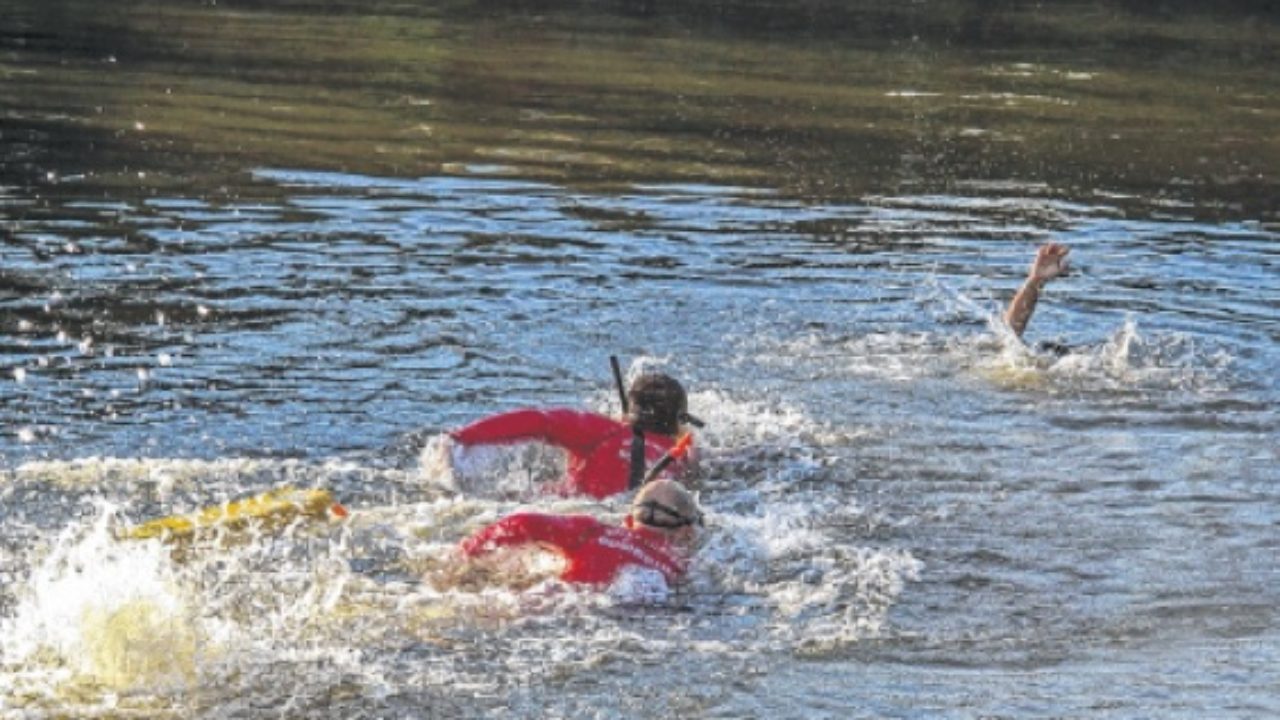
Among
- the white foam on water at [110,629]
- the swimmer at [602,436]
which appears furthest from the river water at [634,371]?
the swimmer at [602,436]

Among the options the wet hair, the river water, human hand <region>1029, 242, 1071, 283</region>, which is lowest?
the river water

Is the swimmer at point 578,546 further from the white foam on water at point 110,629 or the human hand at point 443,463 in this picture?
the white foam on water at point 110,629

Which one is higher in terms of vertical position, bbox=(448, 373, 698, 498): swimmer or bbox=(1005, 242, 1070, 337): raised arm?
bbox=(1005, 242, 1070, 337): raised arm

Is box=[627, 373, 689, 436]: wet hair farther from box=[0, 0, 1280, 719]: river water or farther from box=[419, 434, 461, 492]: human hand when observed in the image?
box=[419, 434, 461, 492]: human hand

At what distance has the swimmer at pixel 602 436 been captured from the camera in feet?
33.0

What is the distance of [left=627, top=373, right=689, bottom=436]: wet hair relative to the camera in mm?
10320

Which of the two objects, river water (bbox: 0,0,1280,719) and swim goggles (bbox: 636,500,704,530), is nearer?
river water (bbox: 0,0,1280,719)

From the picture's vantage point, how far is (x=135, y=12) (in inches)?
1155

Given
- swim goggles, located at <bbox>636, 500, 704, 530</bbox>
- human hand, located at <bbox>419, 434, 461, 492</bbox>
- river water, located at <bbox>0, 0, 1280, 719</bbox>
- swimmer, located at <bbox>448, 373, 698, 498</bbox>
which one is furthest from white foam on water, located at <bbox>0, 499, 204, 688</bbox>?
swimmer, located at <bbox>448, 373, 698, 498</bbox>

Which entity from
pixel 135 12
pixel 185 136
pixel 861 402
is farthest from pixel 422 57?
pixel 861 402

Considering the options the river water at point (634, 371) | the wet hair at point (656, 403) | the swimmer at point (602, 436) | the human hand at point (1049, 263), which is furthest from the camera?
the human hand at point (1049, 263)

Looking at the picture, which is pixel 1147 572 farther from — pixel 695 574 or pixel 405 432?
pixel 405 432

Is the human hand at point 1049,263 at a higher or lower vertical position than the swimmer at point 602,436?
higher

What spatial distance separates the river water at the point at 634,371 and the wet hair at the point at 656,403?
43cm
